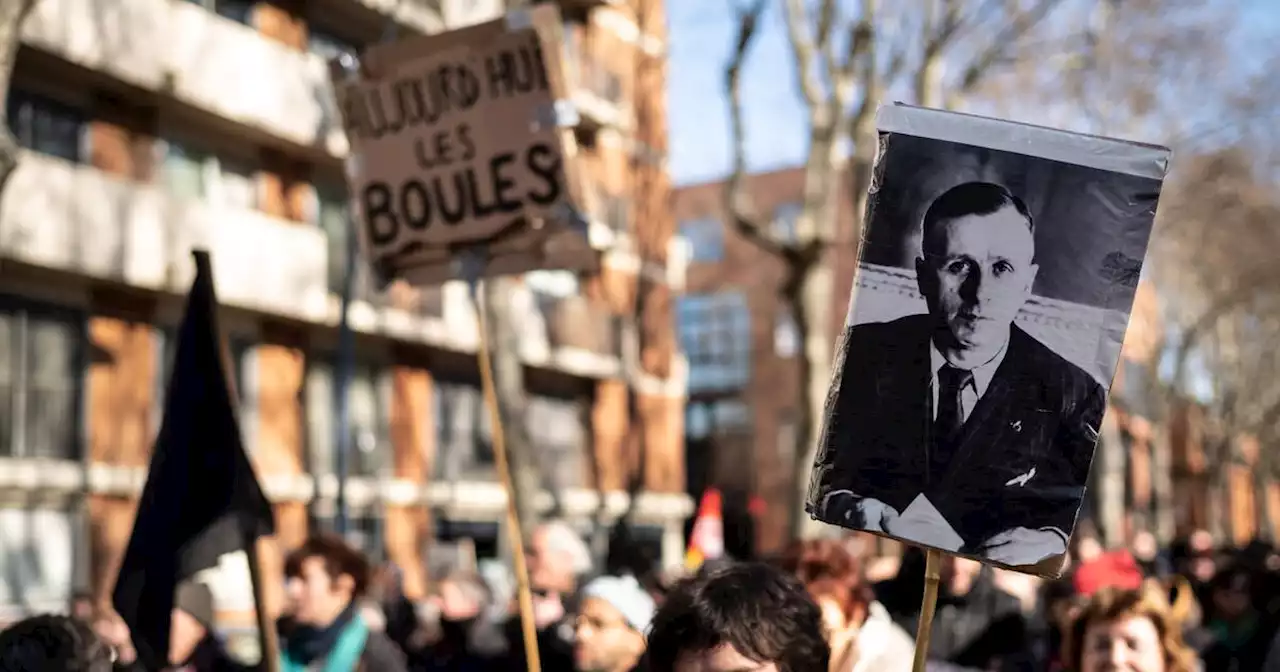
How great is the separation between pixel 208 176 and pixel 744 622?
57.8 ft

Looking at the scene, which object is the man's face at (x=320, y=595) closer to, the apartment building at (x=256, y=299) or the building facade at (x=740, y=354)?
the apartment building at (x=256, y=299)

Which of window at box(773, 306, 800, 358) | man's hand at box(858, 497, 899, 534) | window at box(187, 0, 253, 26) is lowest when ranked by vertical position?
man's hand at box(858, 497, 899, 534)

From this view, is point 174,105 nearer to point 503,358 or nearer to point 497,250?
point 503,358

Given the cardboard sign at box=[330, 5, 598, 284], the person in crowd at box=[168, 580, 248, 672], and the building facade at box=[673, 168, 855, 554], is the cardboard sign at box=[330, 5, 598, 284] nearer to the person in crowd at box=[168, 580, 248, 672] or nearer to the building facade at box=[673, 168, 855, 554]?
the person in crowd at box=[168, 580, 248, 672]

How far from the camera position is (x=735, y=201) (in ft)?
48.7

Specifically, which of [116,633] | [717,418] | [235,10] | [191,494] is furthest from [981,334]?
[717,418]

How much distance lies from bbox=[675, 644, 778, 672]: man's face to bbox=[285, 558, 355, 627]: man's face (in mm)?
2749

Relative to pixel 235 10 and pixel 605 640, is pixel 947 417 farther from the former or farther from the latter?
pixel 235 10

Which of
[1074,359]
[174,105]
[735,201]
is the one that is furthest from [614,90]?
[1074,359]

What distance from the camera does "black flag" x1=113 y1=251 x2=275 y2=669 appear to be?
14.2 feet

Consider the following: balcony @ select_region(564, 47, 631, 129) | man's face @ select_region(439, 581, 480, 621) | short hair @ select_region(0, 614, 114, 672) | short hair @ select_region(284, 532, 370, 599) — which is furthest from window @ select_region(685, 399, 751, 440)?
short hair @ select_region(0, 614, 114, 672)

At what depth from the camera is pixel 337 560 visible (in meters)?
5.47

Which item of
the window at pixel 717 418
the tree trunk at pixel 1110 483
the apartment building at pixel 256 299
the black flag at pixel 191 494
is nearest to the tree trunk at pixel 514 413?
the apartment building at pixel 256 299

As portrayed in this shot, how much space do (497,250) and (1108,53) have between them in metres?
18.4
